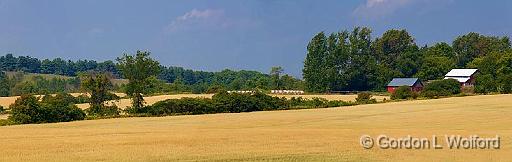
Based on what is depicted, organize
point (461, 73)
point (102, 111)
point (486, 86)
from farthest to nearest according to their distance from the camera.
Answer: point (461, 73), point (486, 86), point (102, 111)

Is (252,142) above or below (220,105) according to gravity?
below

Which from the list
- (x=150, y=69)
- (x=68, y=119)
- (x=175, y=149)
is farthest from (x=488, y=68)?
(x=175, y=149)

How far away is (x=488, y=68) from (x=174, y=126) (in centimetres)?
10279

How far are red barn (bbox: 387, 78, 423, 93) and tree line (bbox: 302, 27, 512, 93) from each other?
21.0ft

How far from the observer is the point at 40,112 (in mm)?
59688

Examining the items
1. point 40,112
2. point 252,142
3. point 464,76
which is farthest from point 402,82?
point 252,142

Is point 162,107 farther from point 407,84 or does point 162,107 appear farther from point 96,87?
point 407,84

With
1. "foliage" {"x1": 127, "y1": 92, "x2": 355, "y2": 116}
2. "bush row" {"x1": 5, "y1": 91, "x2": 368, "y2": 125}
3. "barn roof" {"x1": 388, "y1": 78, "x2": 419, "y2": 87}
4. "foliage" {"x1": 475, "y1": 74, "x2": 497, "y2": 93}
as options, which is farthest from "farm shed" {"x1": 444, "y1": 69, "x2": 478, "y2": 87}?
"foliage" {"x1": 127, "y1": 92, "x2": 355, "y2": 116}

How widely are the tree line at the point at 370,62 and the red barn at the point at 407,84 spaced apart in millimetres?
6390

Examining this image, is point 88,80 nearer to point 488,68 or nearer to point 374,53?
point 488,68

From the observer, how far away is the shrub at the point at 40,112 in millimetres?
58875

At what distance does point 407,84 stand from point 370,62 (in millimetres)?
19822

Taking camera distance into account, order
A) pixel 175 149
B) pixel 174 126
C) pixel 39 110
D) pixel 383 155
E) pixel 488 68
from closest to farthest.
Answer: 1. pixel 383 155
2. pixel 175 149
3. pixel 174 126
4. pixel 39 110
5. pixel 488 68

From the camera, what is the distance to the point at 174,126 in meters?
51.8
